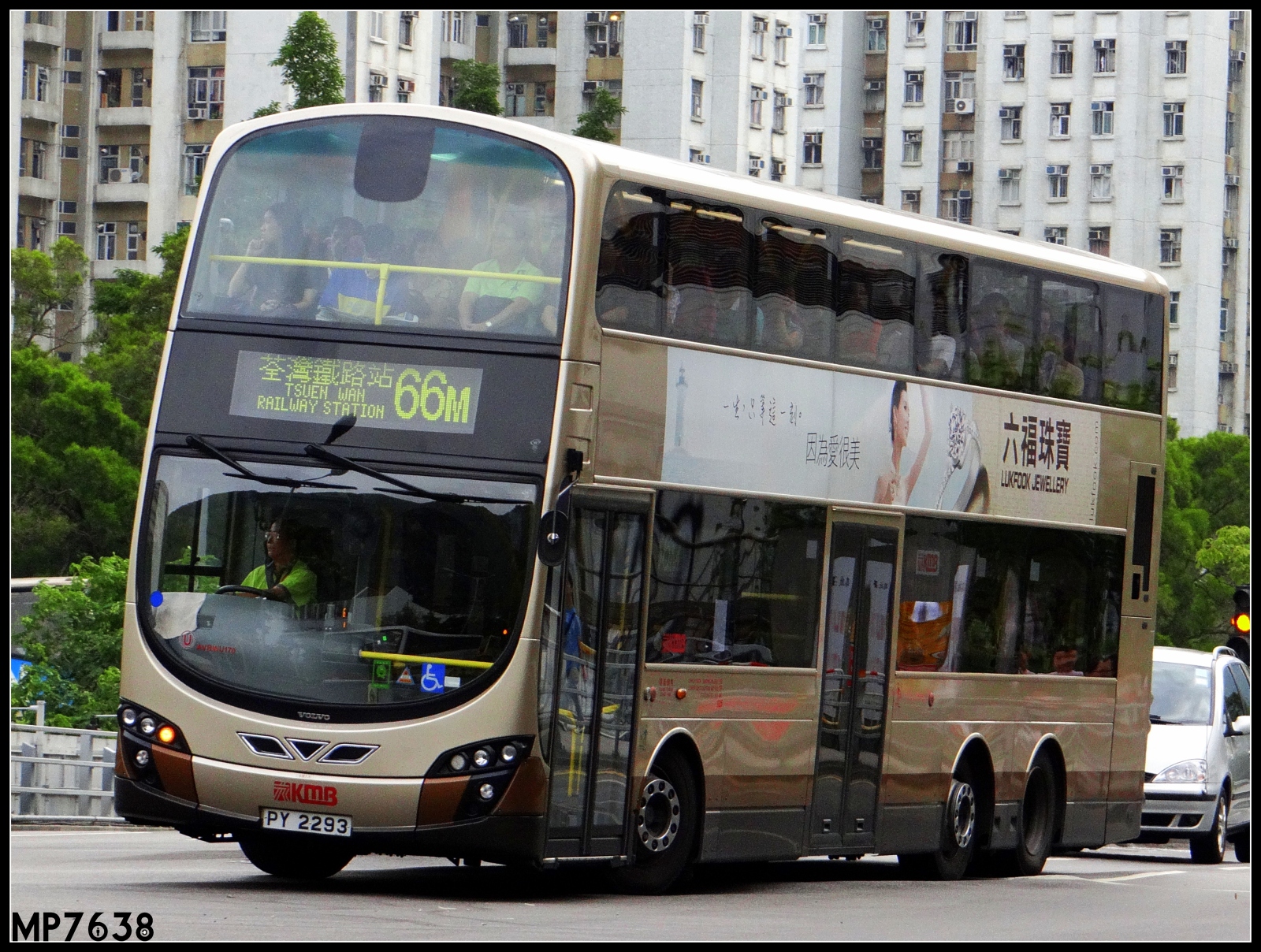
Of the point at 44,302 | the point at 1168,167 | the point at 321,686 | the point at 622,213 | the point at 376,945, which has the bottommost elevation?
the point at 376,945

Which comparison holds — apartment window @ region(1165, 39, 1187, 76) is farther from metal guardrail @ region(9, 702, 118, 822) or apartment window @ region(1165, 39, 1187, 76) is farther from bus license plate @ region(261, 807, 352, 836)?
bus license plate @ region(261, 807, 352, 836)

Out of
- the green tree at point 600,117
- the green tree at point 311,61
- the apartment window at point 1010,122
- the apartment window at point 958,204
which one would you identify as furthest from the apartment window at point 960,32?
the green tree at point 311,61

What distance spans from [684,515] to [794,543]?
126cm

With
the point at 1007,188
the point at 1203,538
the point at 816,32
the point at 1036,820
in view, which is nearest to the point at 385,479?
the point at 1036,820

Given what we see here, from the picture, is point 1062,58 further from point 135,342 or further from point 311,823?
point 311,823

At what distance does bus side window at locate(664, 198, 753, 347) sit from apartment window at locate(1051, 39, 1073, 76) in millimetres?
84959

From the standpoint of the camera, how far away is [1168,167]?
97000 mm

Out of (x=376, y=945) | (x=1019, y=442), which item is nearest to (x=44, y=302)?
(x=1019, y=442)

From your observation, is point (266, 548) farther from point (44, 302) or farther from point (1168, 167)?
point (1168, 167)

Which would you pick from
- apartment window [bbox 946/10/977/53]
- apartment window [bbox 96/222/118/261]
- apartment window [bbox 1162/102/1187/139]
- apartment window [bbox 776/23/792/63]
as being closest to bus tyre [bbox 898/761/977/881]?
apartment window [bbox 96/222/118/261]

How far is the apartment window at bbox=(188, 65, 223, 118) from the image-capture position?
281 ft

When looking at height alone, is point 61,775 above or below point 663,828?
below

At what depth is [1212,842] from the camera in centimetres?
2450

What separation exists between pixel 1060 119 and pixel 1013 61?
3299 millimetres
